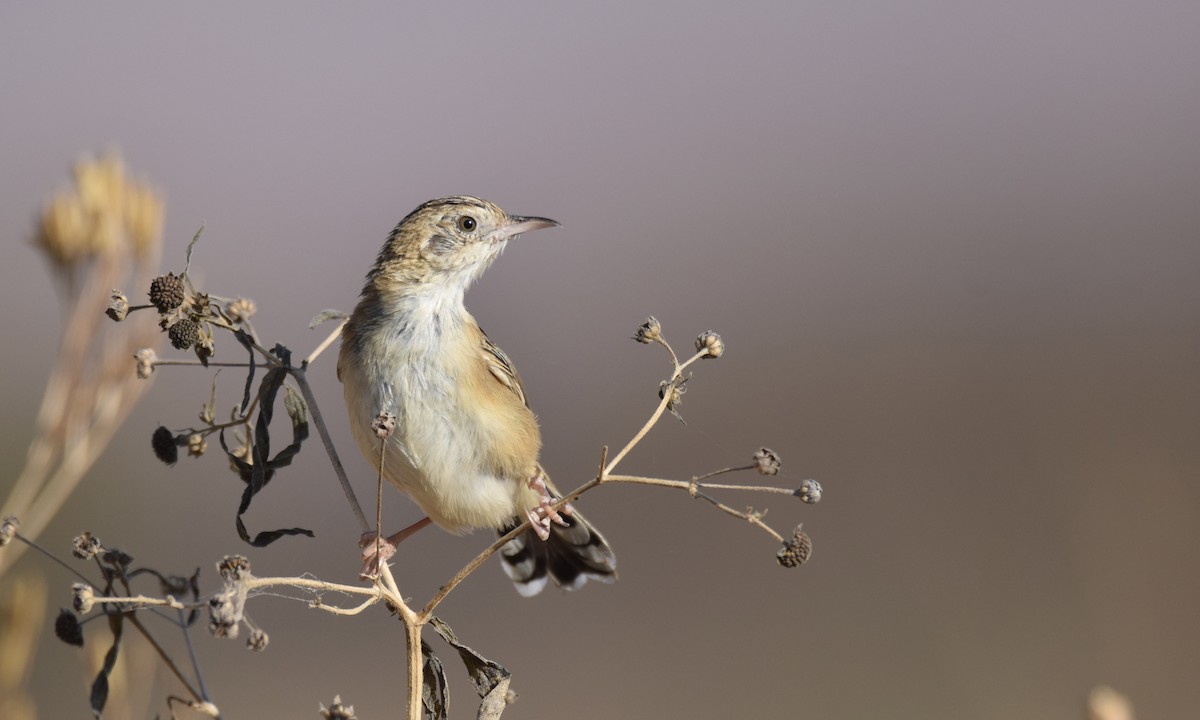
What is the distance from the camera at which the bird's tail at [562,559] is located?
475 cm

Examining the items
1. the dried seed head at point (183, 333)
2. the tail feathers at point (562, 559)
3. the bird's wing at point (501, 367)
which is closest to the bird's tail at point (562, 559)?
the tail feathers at point (562, 559)

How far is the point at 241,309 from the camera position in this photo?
238 centimetres

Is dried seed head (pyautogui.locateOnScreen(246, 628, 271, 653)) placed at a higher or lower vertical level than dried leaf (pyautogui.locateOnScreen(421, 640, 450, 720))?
higher

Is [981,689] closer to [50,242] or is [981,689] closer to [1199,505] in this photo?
[1199,505]

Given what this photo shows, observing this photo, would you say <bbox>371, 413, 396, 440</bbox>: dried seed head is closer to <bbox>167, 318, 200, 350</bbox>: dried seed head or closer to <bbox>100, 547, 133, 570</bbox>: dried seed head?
<bbox>167, 318, 200, 350</bbox>: dried seed head

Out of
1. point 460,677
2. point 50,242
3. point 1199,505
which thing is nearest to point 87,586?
point 50,242

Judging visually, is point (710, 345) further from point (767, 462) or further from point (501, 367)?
point (501, 367)

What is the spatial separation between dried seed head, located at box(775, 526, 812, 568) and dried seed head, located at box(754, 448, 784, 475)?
0.14 metres

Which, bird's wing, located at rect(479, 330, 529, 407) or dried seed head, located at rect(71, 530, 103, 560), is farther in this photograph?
bird's wing, located at rect(479, 330, 529, 407)

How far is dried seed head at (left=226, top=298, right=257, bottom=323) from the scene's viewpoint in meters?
2.38

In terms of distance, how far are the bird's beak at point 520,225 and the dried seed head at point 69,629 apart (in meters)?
2.70

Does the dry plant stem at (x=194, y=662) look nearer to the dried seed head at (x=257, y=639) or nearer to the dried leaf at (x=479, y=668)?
the dried seed head at (x=257, y=639)

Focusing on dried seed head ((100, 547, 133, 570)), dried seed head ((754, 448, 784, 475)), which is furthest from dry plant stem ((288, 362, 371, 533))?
dried seed head ((754, 448, 784, 475))

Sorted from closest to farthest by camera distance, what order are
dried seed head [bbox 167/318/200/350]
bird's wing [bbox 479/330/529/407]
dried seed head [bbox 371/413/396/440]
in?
dried seed head [bbox 371/413/396/440], dried seed head [bbox 167/318/200/350], bird's wing [bbox 479/330/529/407]
